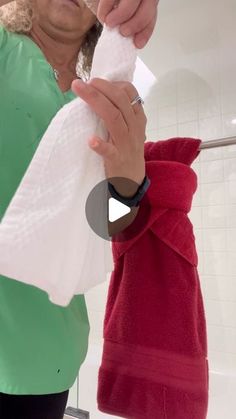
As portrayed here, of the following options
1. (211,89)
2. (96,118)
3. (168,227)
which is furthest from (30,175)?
(211,89)

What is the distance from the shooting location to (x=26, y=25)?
51cm

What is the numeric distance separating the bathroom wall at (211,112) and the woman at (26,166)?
0.82m

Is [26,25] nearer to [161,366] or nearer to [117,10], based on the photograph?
[117,10]

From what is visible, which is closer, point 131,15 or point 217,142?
point 131,15

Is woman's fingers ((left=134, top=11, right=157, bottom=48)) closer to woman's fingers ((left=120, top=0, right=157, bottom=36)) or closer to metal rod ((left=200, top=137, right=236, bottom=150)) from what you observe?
woman's fingers ((left=120, top=0, right=157, bottom=36))

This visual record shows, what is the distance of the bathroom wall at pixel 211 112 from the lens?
1.24 meters

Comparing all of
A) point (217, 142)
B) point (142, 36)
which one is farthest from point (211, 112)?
point (142, 36)

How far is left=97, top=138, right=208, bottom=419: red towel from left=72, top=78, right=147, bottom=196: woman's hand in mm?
146

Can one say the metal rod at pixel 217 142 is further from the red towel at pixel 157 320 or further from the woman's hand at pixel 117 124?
the woman's hand at pixel 117 124

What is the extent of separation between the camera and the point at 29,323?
1.32 ft

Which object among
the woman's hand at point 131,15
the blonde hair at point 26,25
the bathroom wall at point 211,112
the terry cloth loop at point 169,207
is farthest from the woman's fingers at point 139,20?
the bathroom wall at point 211,112

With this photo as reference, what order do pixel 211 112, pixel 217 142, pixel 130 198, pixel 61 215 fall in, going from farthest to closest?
pixel 211 112 → pixel 217 142 → pixel 130 198 → pixel 61 215

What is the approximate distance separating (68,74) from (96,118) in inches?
10.7

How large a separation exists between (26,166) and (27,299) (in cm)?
15
